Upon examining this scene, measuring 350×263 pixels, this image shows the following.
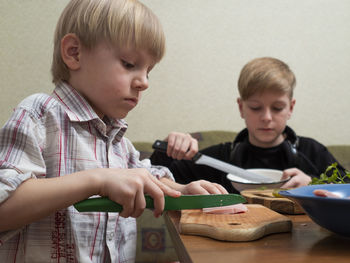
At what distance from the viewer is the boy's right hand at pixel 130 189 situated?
0.52 meters

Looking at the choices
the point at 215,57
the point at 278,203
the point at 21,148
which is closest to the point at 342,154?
the point at 215,57

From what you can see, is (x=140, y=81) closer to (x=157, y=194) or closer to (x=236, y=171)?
(x=157, y=194)

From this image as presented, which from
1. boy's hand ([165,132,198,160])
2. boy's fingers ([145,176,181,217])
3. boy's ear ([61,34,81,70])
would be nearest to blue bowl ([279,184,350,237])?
boy's fingers ([145,176,181,217])

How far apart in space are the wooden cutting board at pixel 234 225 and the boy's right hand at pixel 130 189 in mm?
61

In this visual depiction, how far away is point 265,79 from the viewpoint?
4.65 ft

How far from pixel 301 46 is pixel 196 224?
1.82 metres

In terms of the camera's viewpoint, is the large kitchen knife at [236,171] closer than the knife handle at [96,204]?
No

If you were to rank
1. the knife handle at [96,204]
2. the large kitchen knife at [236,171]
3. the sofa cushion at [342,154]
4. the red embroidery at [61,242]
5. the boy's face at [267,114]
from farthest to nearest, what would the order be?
the sofa cushion at [342,154] < the boy's face at [267,114] < the large kitchen knife at [236,171] < the red embroidery at [61,242] < the knife handle at [96,204]

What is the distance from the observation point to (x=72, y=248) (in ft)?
2.10

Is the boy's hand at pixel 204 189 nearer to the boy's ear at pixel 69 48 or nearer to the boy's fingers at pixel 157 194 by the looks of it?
the boy's fingers at pixel 157 194

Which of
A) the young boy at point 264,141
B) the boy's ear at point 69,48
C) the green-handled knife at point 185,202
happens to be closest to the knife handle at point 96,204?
the green-handled knife at point 185,202

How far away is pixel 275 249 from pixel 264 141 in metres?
1.06

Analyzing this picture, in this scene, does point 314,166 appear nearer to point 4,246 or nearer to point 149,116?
point 149,116

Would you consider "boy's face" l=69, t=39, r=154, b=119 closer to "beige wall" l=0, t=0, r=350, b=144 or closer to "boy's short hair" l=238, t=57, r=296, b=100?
"boy's short hair" l=238, t=57, r=296, b=100
